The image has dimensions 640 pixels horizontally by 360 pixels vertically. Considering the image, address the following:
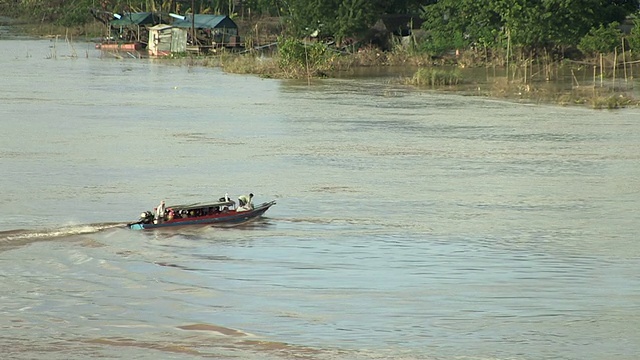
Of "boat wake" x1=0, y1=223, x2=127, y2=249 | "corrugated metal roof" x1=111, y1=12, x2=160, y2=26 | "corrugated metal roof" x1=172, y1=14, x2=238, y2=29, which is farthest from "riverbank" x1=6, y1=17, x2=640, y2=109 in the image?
"boat wake" x1=0, y1=223, x2=127, y2=249

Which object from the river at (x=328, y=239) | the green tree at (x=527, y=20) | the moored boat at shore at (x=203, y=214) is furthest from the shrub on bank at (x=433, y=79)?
the moored boat at shore at (x=203, y=214)

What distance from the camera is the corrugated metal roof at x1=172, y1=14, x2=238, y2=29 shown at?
54.2 meters

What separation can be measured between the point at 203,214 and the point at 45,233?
78.5 inches

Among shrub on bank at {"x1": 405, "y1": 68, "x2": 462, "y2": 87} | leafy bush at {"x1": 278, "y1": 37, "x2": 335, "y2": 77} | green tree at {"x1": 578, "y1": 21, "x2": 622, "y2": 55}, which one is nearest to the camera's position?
shrub on bank at {"x1": 405, "y1": 68, "x2": 462, "y2": 87}

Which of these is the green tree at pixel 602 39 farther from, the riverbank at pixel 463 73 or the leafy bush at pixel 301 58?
the leafy bush at pixel 301 58

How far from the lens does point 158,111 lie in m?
31.2

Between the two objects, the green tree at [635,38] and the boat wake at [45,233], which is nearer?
the boat wake at [45,233]

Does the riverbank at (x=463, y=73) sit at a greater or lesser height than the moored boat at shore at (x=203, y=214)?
greater

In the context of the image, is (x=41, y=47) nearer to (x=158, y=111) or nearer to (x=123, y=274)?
(x=158, y=111)

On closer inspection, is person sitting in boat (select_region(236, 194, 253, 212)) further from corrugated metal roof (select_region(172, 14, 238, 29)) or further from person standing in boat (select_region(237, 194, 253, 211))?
corrugated metal roof (select_region(172, 14, 238, 29))

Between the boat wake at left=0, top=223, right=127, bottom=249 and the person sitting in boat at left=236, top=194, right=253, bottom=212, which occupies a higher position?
the person sitting in boat at left=236, top=194, right=253, bottom=212

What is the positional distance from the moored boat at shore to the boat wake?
41 cm

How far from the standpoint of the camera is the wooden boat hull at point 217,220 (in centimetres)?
1545

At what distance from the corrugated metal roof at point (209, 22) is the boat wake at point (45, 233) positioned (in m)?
39.1
